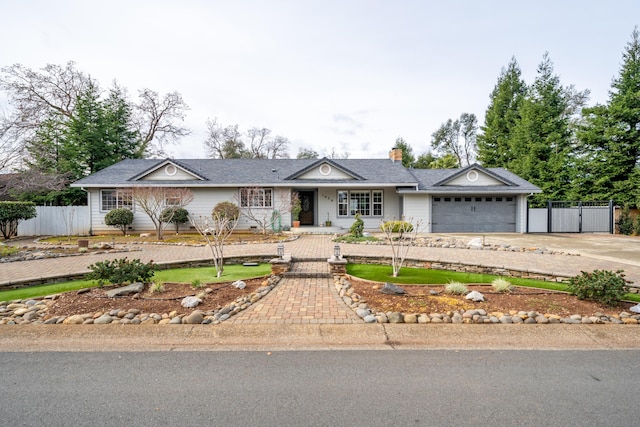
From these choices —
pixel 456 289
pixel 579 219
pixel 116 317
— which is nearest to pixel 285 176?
pixel 456 289

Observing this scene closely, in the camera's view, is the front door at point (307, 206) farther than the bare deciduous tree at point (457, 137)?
No

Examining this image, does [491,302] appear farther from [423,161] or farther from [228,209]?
[423,161]

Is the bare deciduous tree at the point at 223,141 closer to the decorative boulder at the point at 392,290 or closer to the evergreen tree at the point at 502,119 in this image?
the evergreen tree at the point at 502,119

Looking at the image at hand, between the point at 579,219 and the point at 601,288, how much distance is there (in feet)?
55.8

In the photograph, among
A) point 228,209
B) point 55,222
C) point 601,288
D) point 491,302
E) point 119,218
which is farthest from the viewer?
point 55,222

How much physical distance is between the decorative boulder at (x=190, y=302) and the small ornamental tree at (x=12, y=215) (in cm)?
1585

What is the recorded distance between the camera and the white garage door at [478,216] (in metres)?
18.8

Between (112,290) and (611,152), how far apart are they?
26698 millimetres

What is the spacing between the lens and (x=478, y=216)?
18.8 m

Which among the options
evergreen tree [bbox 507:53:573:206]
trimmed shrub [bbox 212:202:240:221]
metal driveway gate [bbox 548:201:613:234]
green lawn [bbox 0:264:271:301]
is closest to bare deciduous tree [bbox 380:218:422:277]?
green lawn [bbox 0:264:271:301]

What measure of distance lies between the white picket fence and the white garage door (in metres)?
20.0

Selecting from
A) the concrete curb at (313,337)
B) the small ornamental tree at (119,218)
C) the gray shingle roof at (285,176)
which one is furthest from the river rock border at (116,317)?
the gray shingle roof at (285,176)

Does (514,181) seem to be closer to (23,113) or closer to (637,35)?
(637,35)

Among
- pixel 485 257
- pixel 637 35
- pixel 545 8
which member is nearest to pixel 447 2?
pixel 545 8
